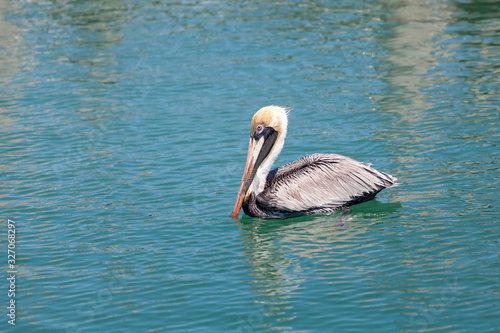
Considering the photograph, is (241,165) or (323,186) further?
(241,165)

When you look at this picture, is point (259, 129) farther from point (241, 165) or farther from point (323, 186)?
point (241, 165)

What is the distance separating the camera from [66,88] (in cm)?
1642

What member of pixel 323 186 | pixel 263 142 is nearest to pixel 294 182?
pixel 323 186

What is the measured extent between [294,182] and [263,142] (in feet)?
2.48

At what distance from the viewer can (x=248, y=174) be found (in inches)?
400

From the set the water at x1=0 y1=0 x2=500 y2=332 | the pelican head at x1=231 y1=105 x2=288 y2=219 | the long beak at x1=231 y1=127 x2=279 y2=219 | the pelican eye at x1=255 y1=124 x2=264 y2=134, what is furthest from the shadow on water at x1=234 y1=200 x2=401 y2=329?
the pelican eye at x1=255 y1=124 x2=264 y2=134

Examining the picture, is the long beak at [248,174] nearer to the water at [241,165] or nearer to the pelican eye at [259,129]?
the pelican eye at [259,129]

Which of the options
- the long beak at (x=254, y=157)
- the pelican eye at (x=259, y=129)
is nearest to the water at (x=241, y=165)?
the long beak at (x=254, y=157)

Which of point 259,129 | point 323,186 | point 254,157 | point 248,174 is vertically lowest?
point 323,186

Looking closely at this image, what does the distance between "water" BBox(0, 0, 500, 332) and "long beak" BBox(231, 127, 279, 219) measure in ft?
1.13

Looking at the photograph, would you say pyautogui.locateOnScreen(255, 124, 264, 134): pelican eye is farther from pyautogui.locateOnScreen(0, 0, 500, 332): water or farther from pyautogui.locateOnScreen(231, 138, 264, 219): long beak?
pyautogui.locateOnScreen(0, 0, 500, 332): water

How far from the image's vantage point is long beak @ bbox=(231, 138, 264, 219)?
32.8ft

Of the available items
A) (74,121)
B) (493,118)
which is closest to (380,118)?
(493,118)

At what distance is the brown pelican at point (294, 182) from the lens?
9906mm
